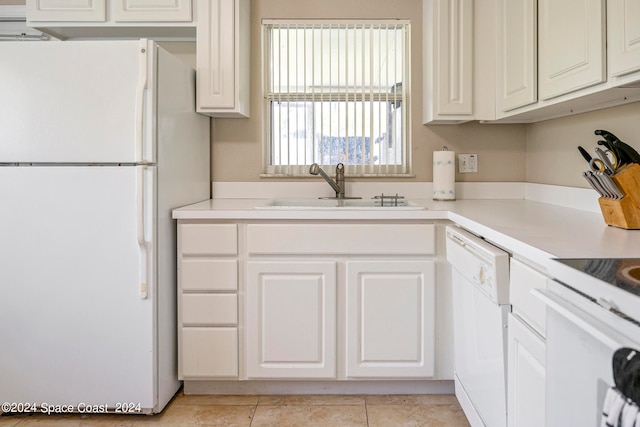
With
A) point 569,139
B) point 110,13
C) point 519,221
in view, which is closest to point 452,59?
point 569,139

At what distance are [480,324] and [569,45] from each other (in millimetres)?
987

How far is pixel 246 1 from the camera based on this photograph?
2.54m

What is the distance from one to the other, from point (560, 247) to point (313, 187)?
5.59 ft

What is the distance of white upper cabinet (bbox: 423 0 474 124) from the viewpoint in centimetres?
238

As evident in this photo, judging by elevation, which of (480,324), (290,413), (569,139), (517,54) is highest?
(517,54)

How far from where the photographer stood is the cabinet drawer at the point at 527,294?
1121 millimetres

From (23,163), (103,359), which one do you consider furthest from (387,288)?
(23,163)

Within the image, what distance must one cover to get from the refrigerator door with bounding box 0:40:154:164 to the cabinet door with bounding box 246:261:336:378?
775 mm

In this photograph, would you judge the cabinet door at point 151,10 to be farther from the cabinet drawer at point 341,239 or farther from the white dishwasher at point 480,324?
the white dishwasher at point 480,324

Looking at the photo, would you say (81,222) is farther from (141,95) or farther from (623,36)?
(623,36)

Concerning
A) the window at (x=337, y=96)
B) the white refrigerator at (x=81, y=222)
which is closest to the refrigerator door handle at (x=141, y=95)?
the white refrigerator at (x=81, y=222)

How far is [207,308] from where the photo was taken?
80.7 inches

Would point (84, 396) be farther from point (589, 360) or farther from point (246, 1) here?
point (246, 1)

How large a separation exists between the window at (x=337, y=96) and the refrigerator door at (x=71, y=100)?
967 mm
